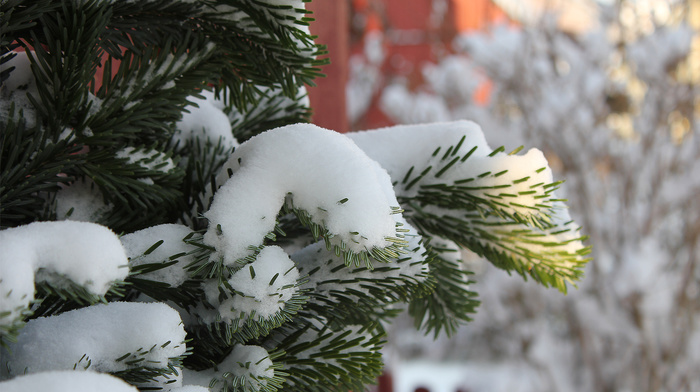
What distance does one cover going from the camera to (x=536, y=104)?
400cm

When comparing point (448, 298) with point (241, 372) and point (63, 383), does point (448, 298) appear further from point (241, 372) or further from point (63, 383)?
point (63, 383)

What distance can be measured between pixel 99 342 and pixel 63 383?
Answer: 10cm

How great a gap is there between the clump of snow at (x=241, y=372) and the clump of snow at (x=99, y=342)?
0.28ft

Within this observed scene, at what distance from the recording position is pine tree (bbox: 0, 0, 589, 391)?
531mm

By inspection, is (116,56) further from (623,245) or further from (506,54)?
(506,54)

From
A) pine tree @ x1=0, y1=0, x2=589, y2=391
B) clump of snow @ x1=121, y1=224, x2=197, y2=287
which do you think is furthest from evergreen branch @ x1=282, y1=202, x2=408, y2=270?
clump of snow @ x1=121, y1=224, x2=197, y2=287

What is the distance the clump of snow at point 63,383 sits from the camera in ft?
1.40

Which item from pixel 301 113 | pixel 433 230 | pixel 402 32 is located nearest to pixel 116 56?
pixel 301 113

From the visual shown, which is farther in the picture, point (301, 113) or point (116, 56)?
point (301, 113)

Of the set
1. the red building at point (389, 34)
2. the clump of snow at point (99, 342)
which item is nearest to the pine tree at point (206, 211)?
the clump of snow at point (99, 342)

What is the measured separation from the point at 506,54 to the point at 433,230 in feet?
11.8

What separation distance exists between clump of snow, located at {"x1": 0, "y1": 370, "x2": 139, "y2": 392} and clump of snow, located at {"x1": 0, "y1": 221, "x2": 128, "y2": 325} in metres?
0.06

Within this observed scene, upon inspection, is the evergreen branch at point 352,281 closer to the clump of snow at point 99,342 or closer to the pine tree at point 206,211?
the pine tree at point 206,211

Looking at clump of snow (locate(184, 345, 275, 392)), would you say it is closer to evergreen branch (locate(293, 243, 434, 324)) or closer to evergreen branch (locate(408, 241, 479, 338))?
evergreen branch (locate(293, 243, 434, 324))
